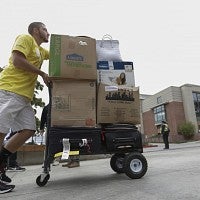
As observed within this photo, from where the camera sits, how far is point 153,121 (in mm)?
45938

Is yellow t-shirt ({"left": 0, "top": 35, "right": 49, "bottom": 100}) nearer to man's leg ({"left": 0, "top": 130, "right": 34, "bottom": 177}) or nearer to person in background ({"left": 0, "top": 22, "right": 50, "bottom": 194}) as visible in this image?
person in background ({"left": 0, "top": 22, "right": 50, "bottom": 194})

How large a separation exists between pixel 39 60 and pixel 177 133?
3630cm

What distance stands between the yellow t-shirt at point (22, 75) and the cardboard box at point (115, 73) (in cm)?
72

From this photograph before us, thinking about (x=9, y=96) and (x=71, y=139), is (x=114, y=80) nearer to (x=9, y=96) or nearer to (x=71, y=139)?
(x=71, y=139)

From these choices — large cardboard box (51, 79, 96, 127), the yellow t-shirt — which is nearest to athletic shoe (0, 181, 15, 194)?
large cardboard box (51, 79, 96, 127)

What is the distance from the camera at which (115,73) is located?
134 inches

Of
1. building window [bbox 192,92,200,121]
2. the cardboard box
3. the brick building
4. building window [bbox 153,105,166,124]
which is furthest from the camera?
building window [bbox 153,105,166,124]

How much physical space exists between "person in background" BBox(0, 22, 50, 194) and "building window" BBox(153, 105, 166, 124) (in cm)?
3992

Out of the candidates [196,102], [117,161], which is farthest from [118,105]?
[196,102]

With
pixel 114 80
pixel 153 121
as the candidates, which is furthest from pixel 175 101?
pixel 114 80

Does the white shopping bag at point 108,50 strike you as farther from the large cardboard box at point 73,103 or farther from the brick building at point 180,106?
the brick building at point 180,106

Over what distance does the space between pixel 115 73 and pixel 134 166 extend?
105 centimetres

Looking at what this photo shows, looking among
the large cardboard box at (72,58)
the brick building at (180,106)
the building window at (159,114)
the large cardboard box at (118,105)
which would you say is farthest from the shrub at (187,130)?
the large cardboard box at (72,58)

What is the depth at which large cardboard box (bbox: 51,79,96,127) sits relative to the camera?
10.0ft
